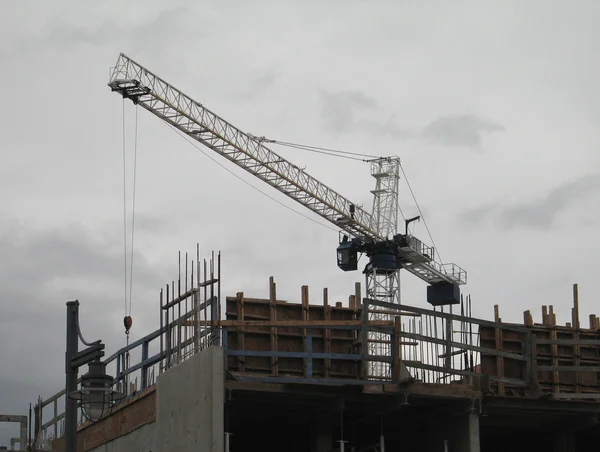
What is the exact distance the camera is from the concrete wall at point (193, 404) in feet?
73.4

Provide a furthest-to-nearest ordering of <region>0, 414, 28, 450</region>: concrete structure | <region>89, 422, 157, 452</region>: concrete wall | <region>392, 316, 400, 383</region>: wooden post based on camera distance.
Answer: <region>0, 414, 28, 450</region>: concrete structure, <region>89, 422, 157, 452</region>: concrete wall, <region>392, 316, 400, 383</region>: wooden post

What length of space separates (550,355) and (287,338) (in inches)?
269

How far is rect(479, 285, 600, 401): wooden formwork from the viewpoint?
85.0ft

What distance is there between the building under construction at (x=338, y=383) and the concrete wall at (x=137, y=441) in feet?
0.16

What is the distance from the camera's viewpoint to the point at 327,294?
26516mm

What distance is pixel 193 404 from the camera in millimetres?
23391

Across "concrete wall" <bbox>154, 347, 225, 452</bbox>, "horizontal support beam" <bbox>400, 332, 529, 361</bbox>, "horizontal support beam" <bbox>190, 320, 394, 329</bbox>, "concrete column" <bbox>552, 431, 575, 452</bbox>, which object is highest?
"horizontal support beam" <bbox>190, 320, 394, 329</bbox>

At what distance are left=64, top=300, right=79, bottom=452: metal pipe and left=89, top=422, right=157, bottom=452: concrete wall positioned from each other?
30.3 feet

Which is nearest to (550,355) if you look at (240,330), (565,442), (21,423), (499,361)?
(499,361)

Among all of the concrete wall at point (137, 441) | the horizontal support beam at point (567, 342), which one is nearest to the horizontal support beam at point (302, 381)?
the concrete wall at point (137, 441)

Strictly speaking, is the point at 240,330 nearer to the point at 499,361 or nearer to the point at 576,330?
the point at 499,361

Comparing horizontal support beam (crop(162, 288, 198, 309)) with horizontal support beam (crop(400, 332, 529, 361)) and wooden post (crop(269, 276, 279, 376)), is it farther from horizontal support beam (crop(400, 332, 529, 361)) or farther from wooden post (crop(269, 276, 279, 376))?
horizontal support beam (crop(400, 332, 529, 361))

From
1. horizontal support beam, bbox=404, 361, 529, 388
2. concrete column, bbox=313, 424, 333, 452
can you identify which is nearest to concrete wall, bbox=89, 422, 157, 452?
concrete column, bbox=313, 424, 333, 452

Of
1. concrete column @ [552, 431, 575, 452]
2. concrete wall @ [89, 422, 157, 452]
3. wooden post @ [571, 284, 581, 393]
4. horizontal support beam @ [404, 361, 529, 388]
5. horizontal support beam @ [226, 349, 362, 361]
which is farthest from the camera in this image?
wooden post @ [571, 284, 581, 393]
